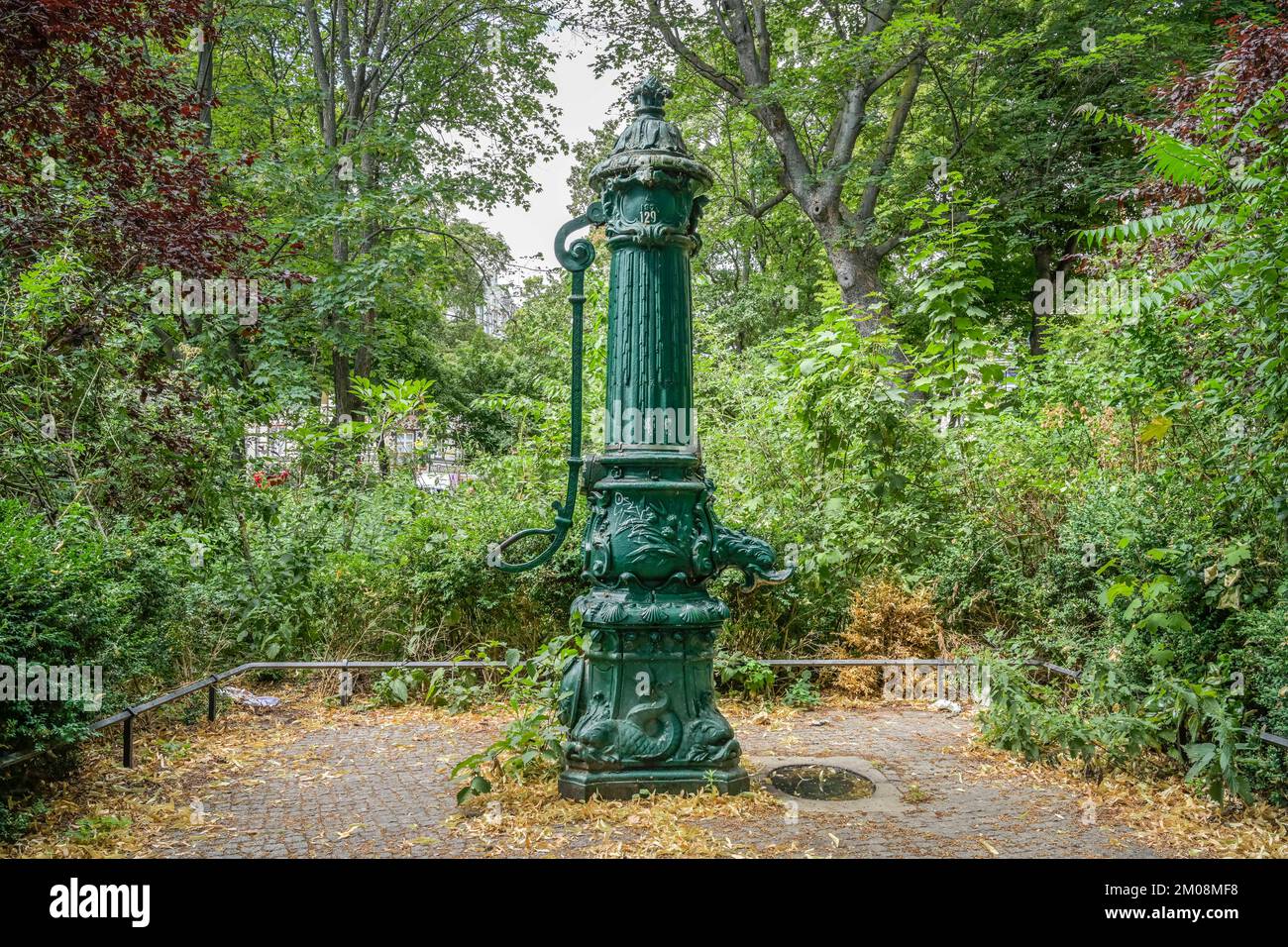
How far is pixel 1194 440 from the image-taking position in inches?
218

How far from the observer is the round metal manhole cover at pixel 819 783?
443 cm

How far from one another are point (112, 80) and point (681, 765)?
6.33m

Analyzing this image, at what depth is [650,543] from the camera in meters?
4.26

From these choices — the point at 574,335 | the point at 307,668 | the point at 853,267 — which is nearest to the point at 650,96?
the point at 574,335

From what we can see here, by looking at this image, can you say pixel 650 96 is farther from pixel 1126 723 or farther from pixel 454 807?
pixel 1126 723

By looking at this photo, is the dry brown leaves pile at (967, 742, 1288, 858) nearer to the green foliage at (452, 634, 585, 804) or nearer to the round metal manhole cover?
the round metal manhole cover

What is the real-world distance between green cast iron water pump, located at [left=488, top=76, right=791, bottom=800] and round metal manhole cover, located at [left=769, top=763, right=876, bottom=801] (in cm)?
37

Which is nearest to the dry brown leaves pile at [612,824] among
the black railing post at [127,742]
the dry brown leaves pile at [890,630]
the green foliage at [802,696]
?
the black railing post at [127,742]

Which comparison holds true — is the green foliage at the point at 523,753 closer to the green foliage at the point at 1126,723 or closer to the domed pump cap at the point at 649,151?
the domed pump cap at the point at 649,151

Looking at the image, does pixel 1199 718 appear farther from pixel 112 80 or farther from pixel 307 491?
pixel 112 80

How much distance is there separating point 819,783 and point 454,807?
1861mm

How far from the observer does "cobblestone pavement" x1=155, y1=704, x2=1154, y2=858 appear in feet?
12.2
